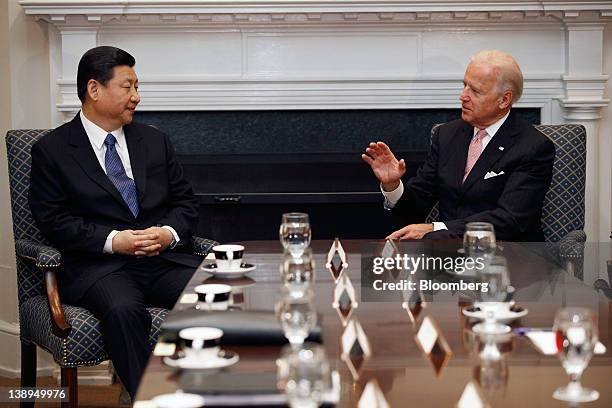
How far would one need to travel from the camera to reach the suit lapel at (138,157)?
140 inches

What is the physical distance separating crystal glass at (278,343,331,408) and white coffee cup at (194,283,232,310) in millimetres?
798

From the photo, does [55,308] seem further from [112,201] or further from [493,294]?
[493,294]

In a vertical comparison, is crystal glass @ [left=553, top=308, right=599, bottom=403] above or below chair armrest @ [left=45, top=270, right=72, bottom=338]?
above

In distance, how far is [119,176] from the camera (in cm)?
355

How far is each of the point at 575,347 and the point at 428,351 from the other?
13.8 inches

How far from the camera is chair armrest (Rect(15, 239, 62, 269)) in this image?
3.26 meters

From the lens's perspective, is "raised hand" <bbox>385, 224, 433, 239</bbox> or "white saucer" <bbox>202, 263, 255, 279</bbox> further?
"raised hand" <bbox>385, 224, 433, 239</bbox>

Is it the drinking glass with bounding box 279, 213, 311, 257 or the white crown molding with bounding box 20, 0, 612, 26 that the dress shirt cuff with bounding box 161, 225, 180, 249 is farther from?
the white crown molding with bounding box 20, 0, 612, 26

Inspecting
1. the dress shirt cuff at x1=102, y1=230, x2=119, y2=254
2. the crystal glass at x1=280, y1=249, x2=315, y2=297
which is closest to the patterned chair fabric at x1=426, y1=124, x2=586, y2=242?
the dress shirt cuff at x1=102, y1=230, x2=119, y2=254

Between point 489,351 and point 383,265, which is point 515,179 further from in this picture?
point 489,351

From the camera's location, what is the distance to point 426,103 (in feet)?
15.1

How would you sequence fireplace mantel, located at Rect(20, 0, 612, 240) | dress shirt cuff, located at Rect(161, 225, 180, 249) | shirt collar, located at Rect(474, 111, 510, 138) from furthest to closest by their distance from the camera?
1. fireplace mantel, located at Rect(20, 0, 612, 240)
2. shirt collar, located at Rect(474, 111, 510, 138)
3. dress shirt cuff, located at Rect(161, 225, 180, 249)

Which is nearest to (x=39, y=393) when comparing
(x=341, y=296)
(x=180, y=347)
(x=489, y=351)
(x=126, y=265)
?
(x=126, y=265)

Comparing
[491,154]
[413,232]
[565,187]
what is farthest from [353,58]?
[413,232]
